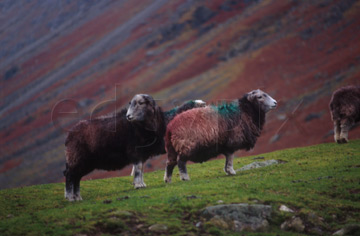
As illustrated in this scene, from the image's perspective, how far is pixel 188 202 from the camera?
12.9 metres

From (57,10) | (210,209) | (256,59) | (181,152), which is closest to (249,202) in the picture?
(210,209)

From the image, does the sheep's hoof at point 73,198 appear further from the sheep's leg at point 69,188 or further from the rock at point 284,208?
the rock at point 284,208

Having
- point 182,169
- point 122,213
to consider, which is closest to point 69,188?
point 182,169

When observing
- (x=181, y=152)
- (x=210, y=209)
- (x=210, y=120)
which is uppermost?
(x=210, y=120)

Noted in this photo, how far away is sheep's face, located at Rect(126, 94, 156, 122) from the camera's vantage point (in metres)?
16.2

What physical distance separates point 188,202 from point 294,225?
9.49 ft

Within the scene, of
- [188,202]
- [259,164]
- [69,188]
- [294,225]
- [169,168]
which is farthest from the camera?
[259,164]

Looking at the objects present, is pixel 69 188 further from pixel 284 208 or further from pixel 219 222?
pixel 284 208

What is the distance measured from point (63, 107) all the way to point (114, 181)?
83153mm

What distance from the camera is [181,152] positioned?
54.7 feet

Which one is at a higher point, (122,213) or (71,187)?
(71,187)

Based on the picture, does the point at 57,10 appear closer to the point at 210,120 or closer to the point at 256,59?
the point at 256,59

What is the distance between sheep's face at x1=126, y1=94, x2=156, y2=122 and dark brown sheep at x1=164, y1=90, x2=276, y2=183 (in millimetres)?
939

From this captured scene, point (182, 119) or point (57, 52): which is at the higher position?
point (57, 52)
